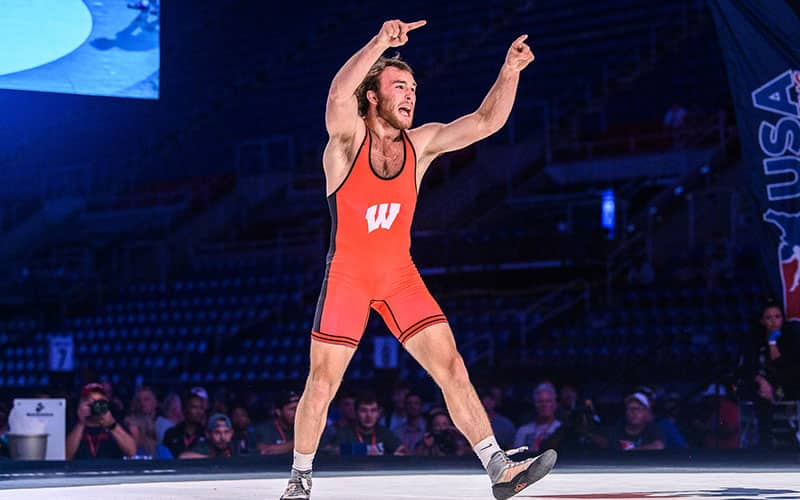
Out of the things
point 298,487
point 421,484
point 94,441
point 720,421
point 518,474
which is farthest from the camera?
point 720,421

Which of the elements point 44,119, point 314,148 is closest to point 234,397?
point 314,148

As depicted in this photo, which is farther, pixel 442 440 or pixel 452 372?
pixel 442 440

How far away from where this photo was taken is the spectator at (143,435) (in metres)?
9.95

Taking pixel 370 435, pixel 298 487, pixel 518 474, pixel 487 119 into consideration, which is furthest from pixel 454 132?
pixel 370 435

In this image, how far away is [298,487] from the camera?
4.88m

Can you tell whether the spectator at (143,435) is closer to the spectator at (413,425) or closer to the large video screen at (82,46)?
the spectator at (413,425)

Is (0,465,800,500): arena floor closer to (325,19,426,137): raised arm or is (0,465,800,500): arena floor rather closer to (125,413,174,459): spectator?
(325,19,426,137): raised arm

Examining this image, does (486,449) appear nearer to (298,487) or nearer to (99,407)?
(298,487)

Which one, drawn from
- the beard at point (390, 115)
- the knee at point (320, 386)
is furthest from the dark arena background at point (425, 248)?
the beard at point (390, 115)

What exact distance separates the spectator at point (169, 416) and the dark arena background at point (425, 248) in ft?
0.09

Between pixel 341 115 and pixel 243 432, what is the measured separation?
5.81m

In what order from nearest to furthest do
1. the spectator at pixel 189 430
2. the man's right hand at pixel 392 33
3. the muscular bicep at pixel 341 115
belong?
the man's right hand at pixel 392 33 < the muscular bicep at pixel 341 115 < the spectator at pixel 189 430

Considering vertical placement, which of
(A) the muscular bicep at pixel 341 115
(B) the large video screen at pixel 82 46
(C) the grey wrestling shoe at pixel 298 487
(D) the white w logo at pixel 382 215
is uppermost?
(B) the large video screen at pixel 82 46

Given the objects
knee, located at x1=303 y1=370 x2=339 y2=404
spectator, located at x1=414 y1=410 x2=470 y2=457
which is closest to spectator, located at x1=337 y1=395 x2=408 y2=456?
spectator, located at x1=414 y1=410 x2=470 y2=457
